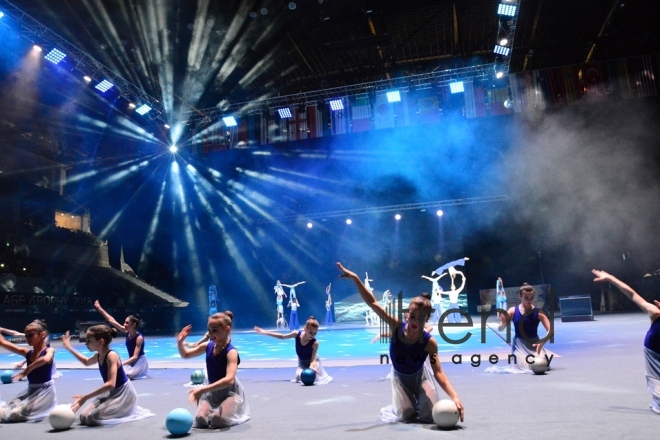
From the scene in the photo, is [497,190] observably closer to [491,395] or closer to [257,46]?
[257,46]

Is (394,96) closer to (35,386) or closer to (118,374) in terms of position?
(118,374)

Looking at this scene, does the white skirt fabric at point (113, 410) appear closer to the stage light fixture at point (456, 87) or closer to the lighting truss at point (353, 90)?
the lighting truss at point (353, 90)

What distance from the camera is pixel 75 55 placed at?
14922 millimetres

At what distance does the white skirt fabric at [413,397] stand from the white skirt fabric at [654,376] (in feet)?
6.38

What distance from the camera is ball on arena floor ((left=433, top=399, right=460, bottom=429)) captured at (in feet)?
13.1

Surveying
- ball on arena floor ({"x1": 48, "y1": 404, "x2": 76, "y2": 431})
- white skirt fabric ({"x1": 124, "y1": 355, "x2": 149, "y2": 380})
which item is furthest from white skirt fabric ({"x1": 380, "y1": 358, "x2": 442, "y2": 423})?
white skirt fabric ({"x1": 124, "y1": 355, "x2": 149, "y2": 380})

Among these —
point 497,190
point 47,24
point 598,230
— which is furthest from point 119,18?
point 598,230

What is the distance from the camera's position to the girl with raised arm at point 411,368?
13.8 feet

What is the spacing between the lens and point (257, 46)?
53.0 feet

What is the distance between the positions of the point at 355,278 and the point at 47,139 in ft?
87.1

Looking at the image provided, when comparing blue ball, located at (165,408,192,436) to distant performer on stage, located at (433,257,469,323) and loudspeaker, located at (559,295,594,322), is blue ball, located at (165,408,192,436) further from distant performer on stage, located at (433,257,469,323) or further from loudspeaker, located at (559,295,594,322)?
loudspeaker, located at (559,295,594,322)

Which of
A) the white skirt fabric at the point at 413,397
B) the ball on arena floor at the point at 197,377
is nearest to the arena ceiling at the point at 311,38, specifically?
the ball on arena floor at the point at 197,377

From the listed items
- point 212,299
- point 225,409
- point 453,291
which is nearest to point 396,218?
point 453,291

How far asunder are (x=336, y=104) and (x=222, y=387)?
15.8 meters
